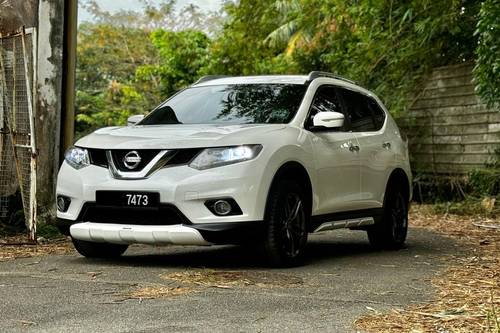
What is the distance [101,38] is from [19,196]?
37752 mm

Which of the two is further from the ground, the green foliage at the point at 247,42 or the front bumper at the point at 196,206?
the green foliage at the point at 247,42

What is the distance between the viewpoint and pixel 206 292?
23.2ft

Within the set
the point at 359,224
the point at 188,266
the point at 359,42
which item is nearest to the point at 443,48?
the point at 359,42

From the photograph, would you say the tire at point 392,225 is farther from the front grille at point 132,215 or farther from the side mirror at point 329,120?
the front grille at point 132,215

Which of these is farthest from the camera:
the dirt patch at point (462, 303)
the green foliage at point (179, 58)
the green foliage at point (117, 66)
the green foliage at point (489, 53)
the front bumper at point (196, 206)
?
the green foliage at point (117, 66)

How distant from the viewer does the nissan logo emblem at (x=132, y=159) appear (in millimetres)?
8227

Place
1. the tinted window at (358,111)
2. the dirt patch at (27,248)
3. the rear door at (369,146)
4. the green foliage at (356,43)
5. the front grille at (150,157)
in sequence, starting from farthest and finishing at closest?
the green foliage at (356,43) → the tinted window at (358,111) → the rear door at (369,146) → the dirt patch at (27,248) → the front grille at (150,157)

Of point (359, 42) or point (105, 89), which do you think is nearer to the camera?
point (359, 42)

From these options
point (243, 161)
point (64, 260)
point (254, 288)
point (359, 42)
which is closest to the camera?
point (254, 288)

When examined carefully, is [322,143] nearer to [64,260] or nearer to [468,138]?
[64,260]

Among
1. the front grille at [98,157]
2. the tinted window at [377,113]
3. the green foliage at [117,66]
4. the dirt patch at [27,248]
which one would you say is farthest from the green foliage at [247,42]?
the front grille at [98,157]

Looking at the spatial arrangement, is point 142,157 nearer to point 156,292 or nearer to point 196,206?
point 196,206

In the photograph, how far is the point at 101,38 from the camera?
4819 centimetres

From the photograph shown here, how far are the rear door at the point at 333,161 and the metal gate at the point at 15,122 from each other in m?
3.00
